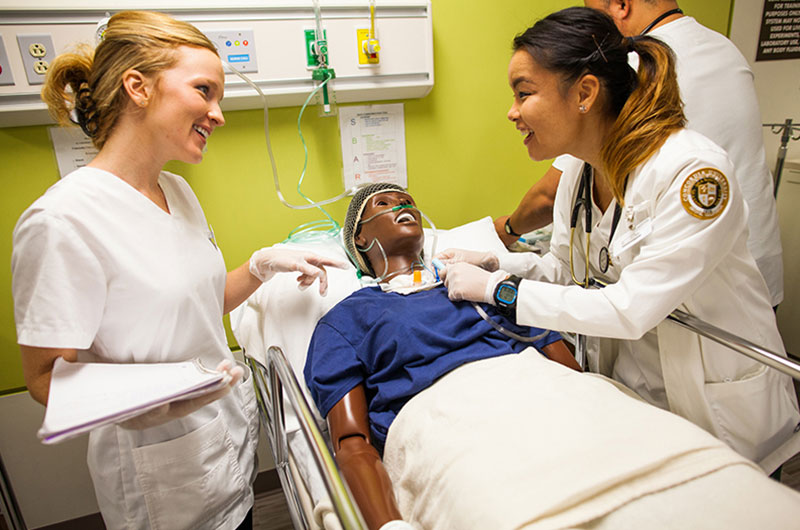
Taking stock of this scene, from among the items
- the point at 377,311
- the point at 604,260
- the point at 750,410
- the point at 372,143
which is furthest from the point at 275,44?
the point at 750,410

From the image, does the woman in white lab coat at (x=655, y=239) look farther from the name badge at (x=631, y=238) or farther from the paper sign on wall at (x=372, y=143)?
the paper sign on wall at (x=372, y=143)

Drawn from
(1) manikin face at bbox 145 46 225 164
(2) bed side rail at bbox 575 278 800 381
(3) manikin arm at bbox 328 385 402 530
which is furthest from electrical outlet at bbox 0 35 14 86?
(2) bed side rail at bbox 575 278 800 381

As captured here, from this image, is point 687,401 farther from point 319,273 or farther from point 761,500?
point 319,273

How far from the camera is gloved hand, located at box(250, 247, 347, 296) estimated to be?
1.48 meters

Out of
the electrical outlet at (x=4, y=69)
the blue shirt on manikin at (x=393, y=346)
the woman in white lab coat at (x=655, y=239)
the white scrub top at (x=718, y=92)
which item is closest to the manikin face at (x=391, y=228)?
the blue shirt on manikin at (x=393, y=346)

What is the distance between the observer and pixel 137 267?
1.05m

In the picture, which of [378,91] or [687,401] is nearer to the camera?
[687,401]

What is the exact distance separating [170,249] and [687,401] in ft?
Result: 4.46

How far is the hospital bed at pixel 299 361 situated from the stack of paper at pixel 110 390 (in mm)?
229

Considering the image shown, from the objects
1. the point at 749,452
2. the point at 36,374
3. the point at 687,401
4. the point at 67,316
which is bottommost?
the point at 749,452

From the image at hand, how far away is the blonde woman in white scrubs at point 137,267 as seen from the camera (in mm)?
933

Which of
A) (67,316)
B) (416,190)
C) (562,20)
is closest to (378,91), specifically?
(416,190)

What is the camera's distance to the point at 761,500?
0.87m

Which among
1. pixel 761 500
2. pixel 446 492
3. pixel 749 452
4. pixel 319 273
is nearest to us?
pixel 761 500
